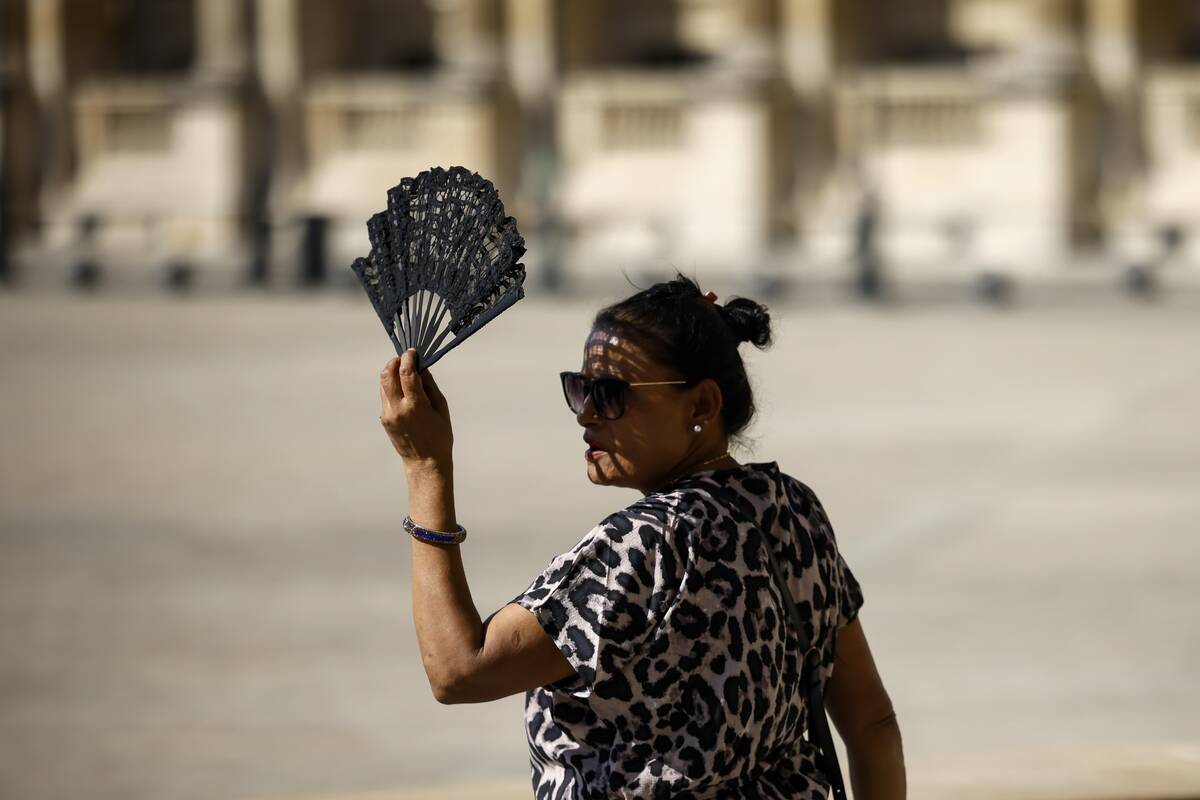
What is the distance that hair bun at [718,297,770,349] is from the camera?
3.01 metres

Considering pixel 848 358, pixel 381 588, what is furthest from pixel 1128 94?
pixel 381 588

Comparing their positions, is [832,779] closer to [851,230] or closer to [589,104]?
[851,230]

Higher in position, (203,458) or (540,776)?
(540,776)

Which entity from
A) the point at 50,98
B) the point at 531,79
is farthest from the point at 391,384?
the point at 50,98

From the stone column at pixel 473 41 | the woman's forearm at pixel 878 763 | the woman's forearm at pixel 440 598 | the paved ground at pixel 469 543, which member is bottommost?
the paved ground at pixel 469 543

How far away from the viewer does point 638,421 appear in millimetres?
2910

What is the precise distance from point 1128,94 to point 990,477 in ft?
65.0

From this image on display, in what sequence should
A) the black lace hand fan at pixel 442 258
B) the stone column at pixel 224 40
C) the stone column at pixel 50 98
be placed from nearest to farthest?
1. the black lace hand fan at pixel 442 258
2. the stone column at pixel 224 40
3. the stone column at pixel 50 98

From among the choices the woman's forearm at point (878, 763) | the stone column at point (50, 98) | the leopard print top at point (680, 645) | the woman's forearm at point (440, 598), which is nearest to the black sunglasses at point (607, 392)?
the leopard print top at point (680, 645)

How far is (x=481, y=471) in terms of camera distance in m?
12.7

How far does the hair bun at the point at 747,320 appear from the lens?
118 inches

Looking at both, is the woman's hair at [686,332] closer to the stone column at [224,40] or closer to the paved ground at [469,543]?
the paved ground at [469,543]

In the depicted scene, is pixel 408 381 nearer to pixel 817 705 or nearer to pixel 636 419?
pixel 636 419

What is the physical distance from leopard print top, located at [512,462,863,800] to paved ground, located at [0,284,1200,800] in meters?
0.60
